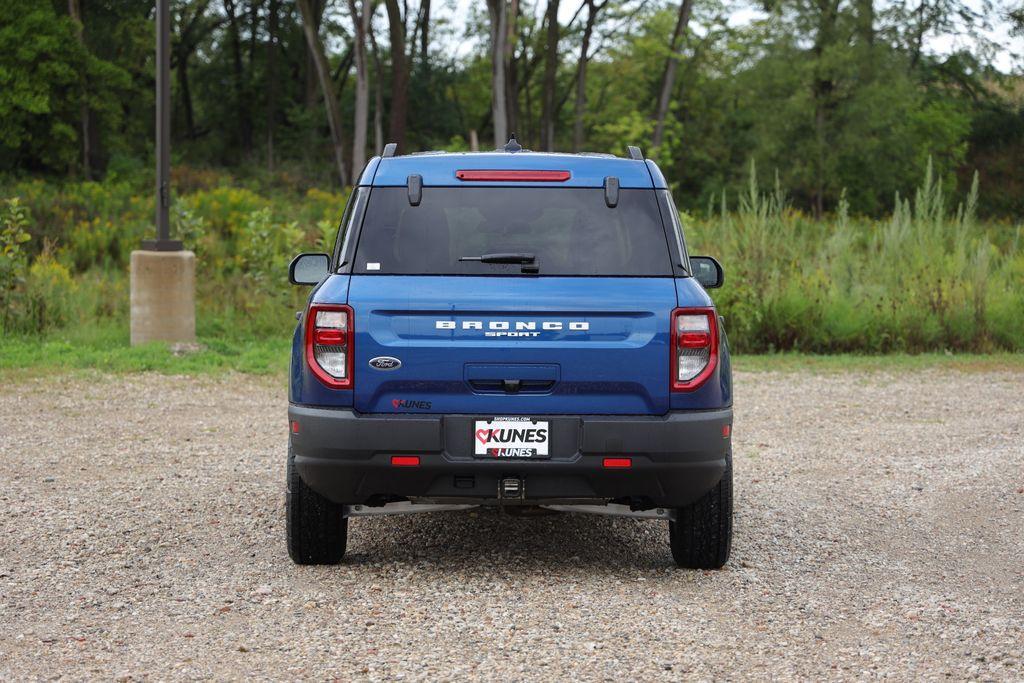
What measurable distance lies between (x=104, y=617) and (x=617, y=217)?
8.86 feet

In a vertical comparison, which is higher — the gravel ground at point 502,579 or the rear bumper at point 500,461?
the rear bumper at point 500,461

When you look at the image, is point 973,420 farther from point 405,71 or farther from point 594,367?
point 405,71

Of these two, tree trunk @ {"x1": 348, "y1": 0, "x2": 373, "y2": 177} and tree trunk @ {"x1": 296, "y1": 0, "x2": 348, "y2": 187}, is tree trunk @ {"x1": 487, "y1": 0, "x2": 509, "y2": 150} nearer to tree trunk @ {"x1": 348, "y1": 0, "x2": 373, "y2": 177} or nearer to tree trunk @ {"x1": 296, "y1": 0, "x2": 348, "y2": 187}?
tree trunk @ {"x1": 348, "y1": 0, "x2": 373, "y2": 177}

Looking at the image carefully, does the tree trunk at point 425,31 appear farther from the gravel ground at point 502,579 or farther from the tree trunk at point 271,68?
the gravel ground at point 502,579

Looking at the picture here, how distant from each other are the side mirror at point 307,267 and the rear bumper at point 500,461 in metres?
1.12

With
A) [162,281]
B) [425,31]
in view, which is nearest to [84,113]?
[425,31]

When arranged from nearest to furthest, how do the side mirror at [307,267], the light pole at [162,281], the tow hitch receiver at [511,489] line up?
the tow hitch receiver at [511,489] < the side mirror at [307,267] < the light pole at [162,281]

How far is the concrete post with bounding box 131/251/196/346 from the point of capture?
14930 millimetres

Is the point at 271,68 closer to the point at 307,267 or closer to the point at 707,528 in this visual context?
the point at 307,267

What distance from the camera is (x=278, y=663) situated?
15.5ft

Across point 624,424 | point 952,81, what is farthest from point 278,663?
point 952,81

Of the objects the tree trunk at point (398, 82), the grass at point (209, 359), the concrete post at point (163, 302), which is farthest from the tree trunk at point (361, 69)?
the concrete post at point (163, 302)

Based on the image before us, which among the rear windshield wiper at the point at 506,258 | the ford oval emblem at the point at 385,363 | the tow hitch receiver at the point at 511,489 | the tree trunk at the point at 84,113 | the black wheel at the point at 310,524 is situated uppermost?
the tree trunk at the point at 84,113

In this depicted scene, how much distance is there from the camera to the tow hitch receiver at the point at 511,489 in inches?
224
